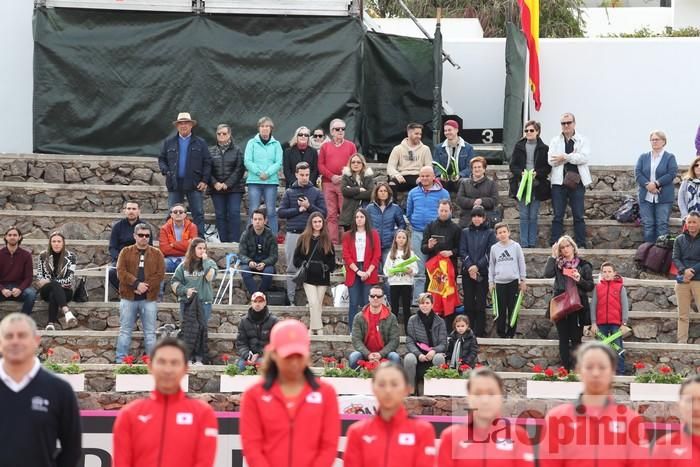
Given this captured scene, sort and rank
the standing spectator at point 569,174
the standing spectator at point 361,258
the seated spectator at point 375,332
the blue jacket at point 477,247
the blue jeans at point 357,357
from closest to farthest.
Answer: the blue jeans at point 357,357
the seated spectator at point 375,332
the standing spectator at point 361,258
the blue jacket at point 477,247
the standing spectator at point 569,174

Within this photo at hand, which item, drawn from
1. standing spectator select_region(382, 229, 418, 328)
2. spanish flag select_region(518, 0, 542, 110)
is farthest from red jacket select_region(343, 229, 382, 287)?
spanish flag select_region(518, 0, 542, 110)

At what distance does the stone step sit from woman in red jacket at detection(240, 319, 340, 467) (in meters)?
7.74

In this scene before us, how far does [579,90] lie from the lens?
2127cm

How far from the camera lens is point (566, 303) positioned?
634 inches

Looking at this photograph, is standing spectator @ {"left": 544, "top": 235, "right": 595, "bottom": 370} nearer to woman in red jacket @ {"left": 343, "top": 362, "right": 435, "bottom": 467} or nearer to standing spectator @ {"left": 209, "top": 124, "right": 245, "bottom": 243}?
standing spectator @ {"left": 209, "top": 124, "right": 245, "bottom": 243}

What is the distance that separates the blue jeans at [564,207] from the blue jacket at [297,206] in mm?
2904

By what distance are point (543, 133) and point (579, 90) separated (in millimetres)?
795

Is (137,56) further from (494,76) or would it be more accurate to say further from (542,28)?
(542,28)

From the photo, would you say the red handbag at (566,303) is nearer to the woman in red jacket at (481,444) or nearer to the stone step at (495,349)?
the stone step at (495,349)

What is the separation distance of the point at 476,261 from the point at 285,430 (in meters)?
8.24

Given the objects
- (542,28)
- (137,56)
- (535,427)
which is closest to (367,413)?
(535,427)

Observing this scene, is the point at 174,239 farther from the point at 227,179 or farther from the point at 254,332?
the point at 254,332

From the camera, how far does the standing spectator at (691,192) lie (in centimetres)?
1744

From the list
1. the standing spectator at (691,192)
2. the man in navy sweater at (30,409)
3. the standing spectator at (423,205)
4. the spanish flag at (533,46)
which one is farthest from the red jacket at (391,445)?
the spanish flag at (533,46)
